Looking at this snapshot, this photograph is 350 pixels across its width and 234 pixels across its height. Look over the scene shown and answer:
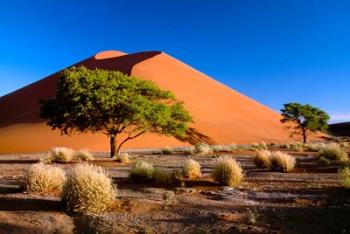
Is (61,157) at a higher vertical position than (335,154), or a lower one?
higher

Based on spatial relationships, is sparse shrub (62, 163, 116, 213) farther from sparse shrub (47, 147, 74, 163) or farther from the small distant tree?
the small distant tree

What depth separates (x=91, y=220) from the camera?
8359 millimetres

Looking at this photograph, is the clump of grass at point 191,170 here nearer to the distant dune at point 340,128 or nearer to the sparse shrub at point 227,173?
the sparse shrub at point 227,173

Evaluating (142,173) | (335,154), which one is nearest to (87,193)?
(142,173)

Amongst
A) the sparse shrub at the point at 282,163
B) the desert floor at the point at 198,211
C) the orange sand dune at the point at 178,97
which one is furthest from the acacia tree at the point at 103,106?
the orange sand dune at the point at 178,97

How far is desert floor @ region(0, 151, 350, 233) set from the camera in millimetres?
7816

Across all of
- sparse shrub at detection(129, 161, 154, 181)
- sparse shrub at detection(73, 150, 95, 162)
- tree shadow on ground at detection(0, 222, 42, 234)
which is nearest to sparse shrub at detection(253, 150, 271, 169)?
sparse shrub at detection(129, 161, 154, 181)

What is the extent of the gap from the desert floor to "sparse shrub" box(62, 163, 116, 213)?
0.27m

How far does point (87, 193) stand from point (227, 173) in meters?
5.63

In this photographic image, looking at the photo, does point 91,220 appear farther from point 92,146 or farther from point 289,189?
point 92,146

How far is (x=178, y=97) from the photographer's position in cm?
6906

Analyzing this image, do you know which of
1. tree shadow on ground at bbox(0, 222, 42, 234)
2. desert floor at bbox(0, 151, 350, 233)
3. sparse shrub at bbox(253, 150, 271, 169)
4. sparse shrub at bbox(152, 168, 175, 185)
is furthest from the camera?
sparse shrub at bbox(253, 150, 271, 169)

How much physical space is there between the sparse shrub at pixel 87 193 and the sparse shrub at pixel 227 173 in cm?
506

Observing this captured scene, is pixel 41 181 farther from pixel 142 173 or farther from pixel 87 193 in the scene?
pixel 142 173
